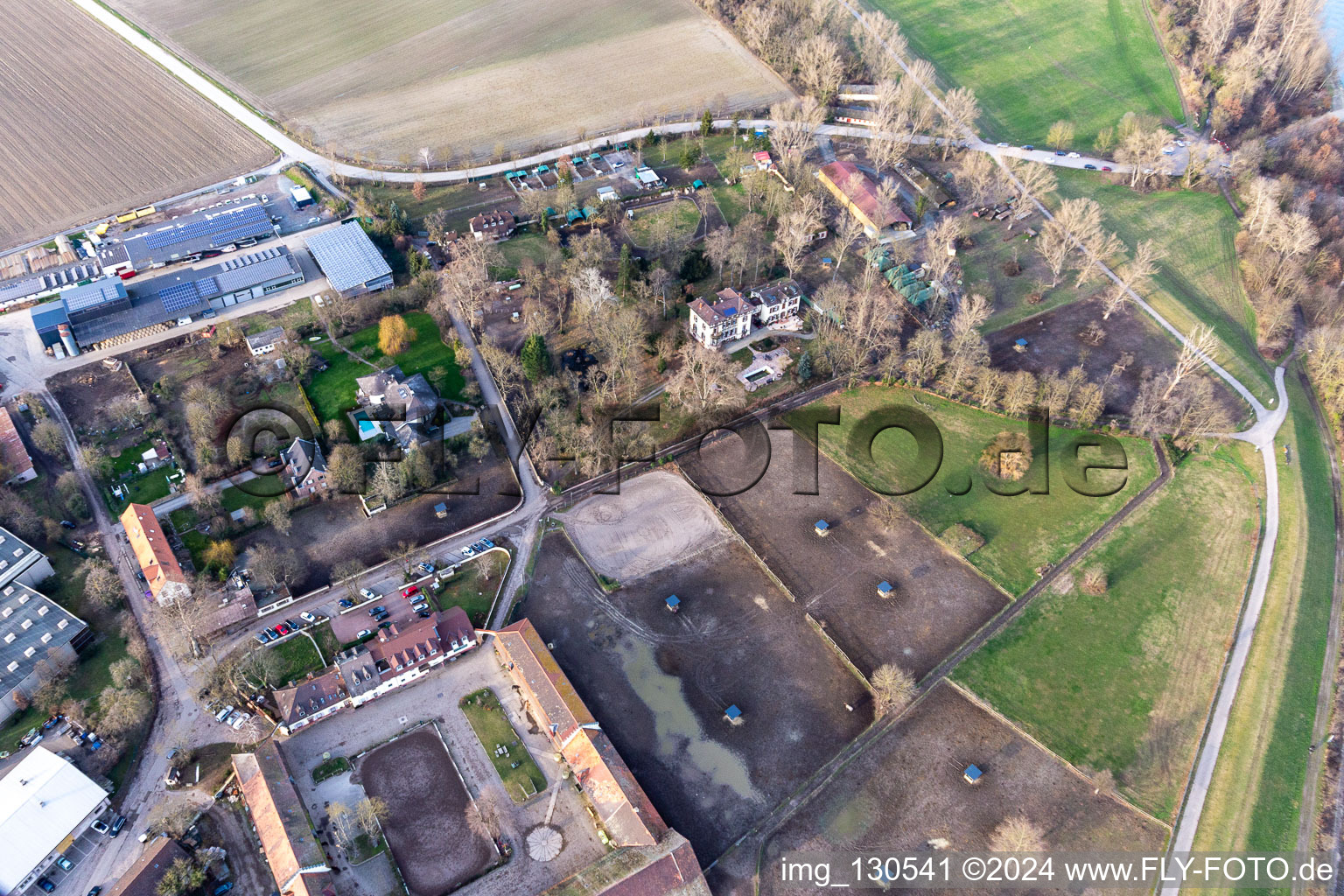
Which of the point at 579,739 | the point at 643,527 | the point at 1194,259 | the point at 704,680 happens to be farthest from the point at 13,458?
the point at 1194,259

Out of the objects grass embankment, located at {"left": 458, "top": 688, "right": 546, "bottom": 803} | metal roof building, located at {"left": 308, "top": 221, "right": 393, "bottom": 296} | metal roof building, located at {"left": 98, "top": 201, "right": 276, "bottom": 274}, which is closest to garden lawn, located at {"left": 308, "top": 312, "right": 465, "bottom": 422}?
metal roof building, located at {"left": 308, "top": 221, "right": 393, "bottom": 296}

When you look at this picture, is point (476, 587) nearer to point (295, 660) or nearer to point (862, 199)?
point (295, 660)

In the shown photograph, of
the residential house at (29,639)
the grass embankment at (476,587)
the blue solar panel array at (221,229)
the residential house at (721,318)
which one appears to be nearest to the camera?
the residential house at (29,639)

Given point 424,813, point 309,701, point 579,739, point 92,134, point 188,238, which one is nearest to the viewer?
point 424,813

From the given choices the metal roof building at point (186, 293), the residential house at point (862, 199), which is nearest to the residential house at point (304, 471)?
the metal roof building at point (186, 293)

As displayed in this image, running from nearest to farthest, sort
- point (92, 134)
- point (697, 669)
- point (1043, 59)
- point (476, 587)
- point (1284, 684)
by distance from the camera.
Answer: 1. point (1284, 684)
2. point (697, 669)
3. point (476, 587)
4. point (92, 134)
5. point (1043, 59)

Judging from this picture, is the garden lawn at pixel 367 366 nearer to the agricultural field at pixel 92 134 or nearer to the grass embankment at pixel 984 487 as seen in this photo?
the grass embankment at pixel 984 487
